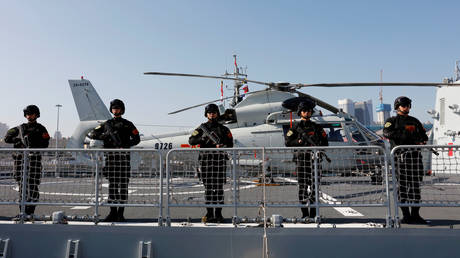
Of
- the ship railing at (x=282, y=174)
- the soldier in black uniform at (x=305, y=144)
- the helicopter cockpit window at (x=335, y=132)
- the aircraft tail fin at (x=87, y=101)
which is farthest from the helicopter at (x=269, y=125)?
the ship railing at (x=282, y=174)

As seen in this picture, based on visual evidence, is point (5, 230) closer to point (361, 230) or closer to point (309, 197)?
point (309, 197)

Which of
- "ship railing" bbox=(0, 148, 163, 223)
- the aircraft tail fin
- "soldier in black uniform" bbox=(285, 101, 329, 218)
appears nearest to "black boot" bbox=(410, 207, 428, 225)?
"soldier in black uniform" bbox=(285, 101, 329, 218)

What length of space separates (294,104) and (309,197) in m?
4.69

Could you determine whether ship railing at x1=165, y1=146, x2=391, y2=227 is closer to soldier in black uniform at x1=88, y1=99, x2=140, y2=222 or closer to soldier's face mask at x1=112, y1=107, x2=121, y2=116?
soldier in black uniform at x1=88, y1=99, x2=140, y2=222

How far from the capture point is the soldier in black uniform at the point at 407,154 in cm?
347

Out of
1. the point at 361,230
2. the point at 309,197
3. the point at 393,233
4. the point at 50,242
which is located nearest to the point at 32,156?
the point at 50,242

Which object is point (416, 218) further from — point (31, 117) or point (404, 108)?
point (31, 117)

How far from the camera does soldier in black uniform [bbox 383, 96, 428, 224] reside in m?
3.47

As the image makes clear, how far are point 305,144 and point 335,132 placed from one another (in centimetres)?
633

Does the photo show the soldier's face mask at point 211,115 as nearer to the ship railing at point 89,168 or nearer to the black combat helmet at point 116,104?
the ship railing at point 89,168

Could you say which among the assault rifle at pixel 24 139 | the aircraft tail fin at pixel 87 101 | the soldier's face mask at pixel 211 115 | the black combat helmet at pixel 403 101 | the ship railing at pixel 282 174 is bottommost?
the ship railing at pixel 282 174

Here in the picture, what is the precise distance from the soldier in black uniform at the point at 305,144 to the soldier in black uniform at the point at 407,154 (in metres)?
0.92

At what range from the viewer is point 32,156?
396 cm

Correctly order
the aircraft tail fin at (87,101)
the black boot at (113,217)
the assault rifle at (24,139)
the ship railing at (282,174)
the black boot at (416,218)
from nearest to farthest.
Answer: the ship railing at (282,174) → the black boot at (416,218) → the black boot at (113,217) → the assault rifle at (24,139) → the aircraft tail fin at (87,101)
